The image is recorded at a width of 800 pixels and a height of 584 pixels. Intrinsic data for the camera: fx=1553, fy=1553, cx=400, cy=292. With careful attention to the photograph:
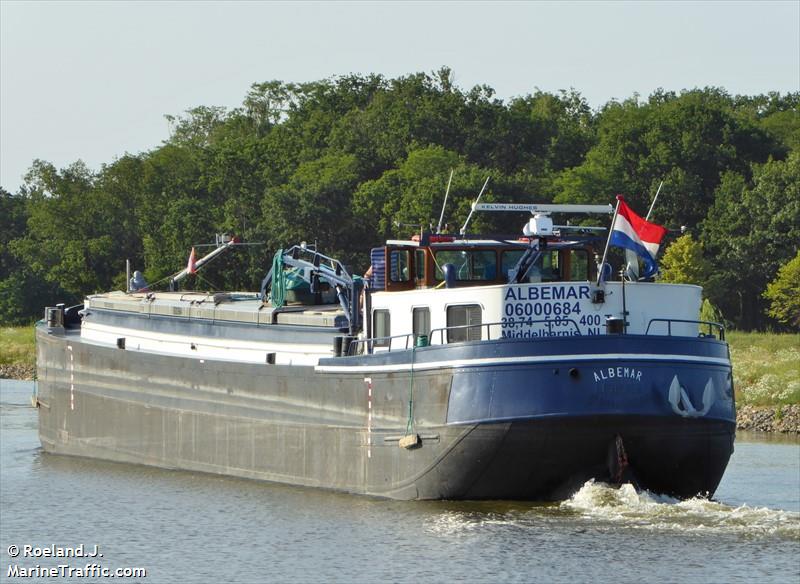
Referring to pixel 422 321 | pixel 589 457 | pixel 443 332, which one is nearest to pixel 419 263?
pixel 422 321

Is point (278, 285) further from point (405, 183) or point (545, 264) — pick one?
point (405, 183)

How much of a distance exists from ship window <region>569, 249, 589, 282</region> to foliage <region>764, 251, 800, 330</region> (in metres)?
42.7

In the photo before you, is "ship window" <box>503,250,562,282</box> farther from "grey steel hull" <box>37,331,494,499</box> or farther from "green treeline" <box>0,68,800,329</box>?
"green treeline" <box>0,68,800,329</box>

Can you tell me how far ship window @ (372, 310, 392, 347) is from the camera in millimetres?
31672

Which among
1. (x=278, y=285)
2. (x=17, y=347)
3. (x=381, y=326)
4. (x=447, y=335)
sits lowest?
(x=17, y=347)

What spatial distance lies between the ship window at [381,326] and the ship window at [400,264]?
80 centimetres

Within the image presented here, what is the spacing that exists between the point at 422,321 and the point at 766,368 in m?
28.2

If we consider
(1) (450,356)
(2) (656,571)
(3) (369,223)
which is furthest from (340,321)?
(3) (369,223)

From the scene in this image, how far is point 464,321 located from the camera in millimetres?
29625

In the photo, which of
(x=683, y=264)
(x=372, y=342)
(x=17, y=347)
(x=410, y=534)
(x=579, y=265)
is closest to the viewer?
(x=410, y=534)

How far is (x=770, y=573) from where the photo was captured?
2408 centimetres

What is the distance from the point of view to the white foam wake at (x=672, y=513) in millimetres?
26891

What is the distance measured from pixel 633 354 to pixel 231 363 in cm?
1211

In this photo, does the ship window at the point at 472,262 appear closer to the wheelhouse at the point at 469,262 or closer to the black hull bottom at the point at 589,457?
the wheelhouse at the point at 469,262
